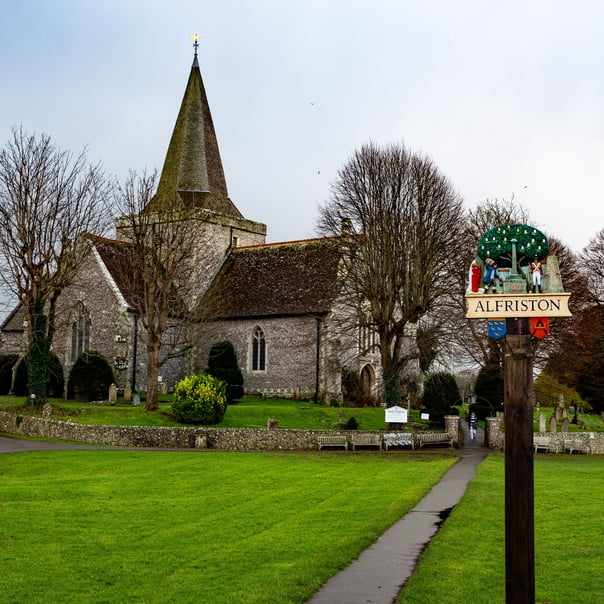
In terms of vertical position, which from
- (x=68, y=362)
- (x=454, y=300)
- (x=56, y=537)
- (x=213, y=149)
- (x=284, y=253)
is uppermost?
(x=213, y=149)

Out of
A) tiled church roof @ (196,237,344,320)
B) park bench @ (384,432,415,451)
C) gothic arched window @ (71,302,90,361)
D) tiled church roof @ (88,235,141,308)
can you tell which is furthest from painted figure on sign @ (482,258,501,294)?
gothic arched window @ (71,302,90,361)

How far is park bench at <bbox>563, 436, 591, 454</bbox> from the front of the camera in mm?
31203

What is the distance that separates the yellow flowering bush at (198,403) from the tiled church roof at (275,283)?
29.7ft

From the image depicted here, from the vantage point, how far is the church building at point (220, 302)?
42.8 m

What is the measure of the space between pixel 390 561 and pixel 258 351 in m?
35.1

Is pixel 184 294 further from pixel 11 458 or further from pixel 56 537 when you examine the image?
pixel 56 537

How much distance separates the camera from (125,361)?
4222 cm

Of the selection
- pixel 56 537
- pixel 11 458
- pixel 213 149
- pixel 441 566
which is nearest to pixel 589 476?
pixel 441 566

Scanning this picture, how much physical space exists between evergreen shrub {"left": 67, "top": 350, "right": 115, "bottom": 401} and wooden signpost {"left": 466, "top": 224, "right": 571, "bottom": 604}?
3486cm

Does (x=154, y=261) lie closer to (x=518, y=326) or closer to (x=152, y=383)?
(x=152, y=383)

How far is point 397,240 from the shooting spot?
3506 cm

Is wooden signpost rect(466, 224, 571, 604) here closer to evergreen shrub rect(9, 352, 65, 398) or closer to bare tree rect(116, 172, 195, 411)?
bare tree rect(116, 172, 195, 411)

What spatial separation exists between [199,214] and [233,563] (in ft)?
123

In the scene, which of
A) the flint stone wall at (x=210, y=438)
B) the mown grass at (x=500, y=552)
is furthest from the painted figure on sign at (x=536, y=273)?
the flint stone wall at (x=210, y=438)
